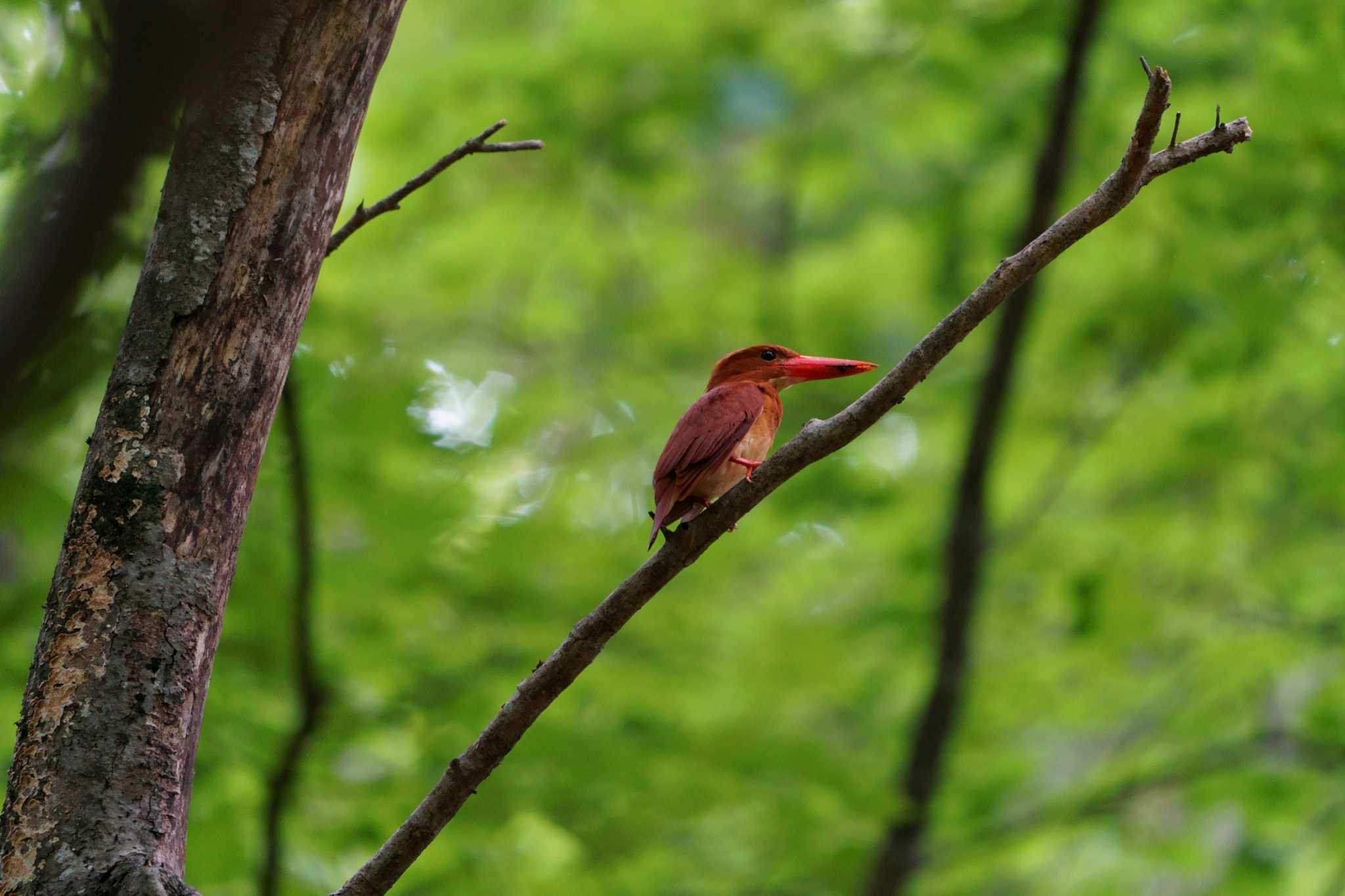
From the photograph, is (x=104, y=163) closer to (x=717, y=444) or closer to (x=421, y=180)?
(x=421, y=180)

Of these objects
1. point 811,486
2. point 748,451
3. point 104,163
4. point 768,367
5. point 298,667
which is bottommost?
point 104,163

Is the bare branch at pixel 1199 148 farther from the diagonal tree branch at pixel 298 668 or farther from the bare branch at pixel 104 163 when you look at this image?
the diagonal tree branch at pixel 298 668

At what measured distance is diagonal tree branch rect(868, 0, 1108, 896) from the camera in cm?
587

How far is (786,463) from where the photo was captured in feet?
6.75

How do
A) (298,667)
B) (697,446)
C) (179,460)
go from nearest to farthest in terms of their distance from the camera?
(179,460), (697,446), (298,667)

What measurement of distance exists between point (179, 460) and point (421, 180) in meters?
0.82

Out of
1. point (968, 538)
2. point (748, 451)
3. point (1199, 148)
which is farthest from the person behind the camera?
point (968, 538)

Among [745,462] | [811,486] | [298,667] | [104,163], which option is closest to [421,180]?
[745,462]

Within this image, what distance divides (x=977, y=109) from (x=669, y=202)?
212 centimetres

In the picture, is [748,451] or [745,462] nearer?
[745,462]

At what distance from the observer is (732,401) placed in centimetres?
314

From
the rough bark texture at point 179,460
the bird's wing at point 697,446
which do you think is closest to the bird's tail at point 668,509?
the bird's wing at point 697,446

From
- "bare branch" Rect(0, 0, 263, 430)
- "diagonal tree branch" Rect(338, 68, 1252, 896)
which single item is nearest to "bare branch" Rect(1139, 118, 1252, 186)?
"diagonal tree branch" Rect(338, 68, 1252, 896)

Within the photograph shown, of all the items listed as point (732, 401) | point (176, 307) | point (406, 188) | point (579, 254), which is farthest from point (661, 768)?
point (579, 254)
